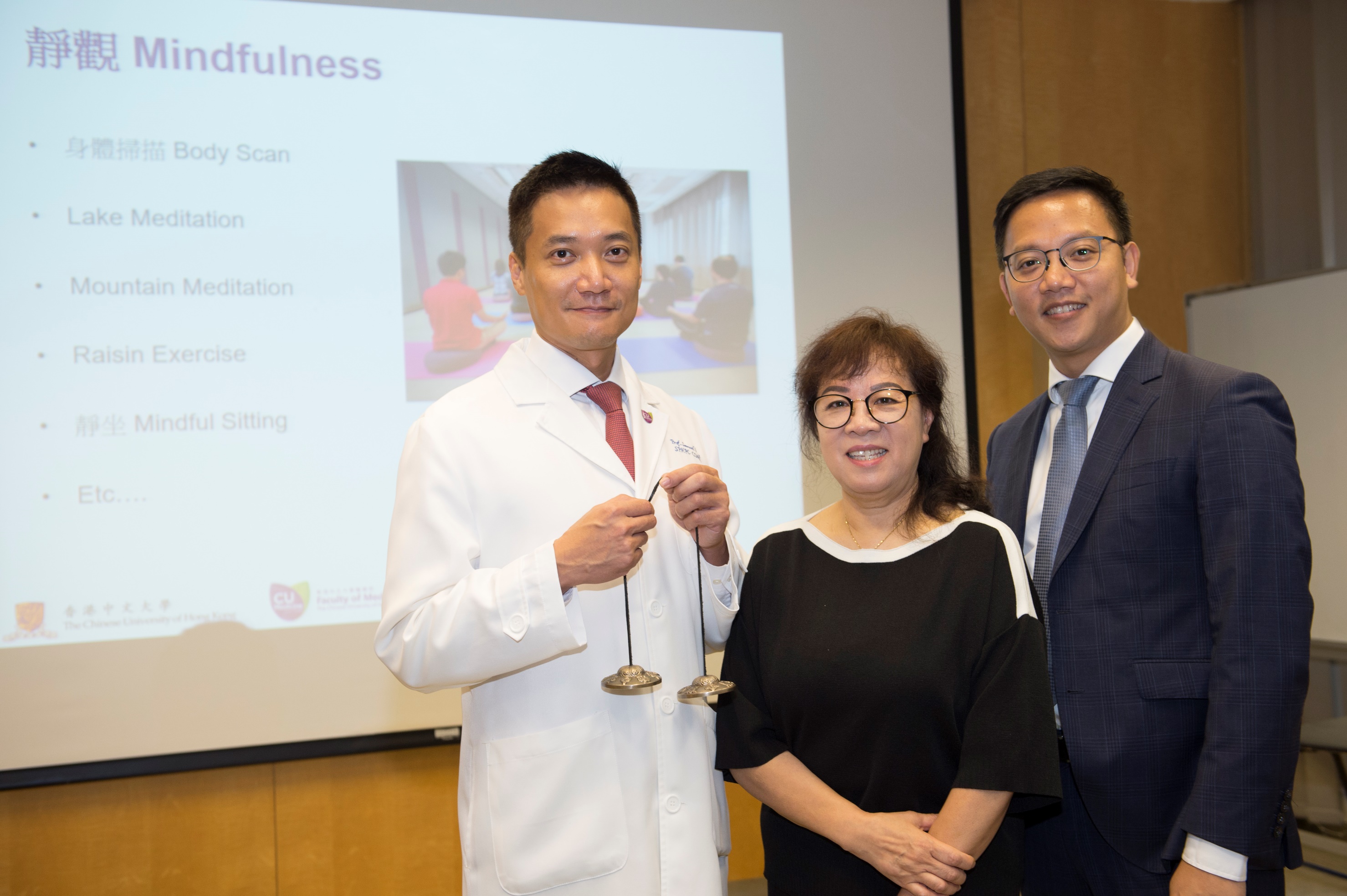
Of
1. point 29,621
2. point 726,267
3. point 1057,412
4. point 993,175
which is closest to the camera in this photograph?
point 1057,412

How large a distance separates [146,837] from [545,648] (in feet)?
8.39

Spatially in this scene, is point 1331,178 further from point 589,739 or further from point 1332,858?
point 589,739

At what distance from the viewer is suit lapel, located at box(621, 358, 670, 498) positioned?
179 centimetres

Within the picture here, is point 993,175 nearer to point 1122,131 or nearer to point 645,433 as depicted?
point 1122,131

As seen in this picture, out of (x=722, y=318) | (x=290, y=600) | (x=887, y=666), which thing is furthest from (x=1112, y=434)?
(x=290, y=600)

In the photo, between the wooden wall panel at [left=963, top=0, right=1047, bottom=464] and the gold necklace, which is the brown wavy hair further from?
the wooden wall panel at [left=963, top=0, right=1047, bottom=464]

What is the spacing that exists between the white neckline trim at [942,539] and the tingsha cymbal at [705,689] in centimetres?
34

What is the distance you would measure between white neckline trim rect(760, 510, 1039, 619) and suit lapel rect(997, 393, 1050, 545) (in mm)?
295

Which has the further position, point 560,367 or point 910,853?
point 560,367

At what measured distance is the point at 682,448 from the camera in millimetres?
1893

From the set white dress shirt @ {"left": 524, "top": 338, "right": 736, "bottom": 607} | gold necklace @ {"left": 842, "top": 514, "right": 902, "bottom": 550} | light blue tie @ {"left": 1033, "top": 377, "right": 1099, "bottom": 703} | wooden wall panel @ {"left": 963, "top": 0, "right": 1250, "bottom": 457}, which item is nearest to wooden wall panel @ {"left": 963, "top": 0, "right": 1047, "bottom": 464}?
wooden wall panel @ {"left": 963, "top": 0, "right": 1250, "bottom": 457}

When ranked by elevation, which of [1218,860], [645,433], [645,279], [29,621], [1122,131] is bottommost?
[1218,860]

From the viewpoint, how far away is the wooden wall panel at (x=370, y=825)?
3.35 m

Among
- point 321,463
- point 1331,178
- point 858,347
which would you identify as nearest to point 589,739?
point 858,347
